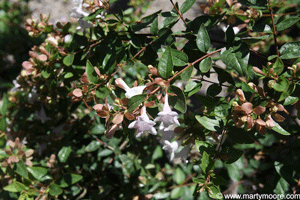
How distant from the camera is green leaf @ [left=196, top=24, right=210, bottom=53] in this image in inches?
35.3

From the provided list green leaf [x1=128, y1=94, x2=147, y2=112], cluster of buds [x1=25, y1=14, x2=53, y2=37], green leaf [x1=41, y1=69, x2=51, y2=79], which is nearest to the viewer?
→ green leaf [x1=128, y1=94, x2=147, y2=112]

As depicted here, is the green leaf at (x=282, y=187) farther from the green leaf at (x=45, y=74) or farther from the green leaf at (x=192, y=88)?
the green leaf at (x=45, y=74)

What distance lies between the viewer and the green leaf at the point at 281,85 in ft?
2.61

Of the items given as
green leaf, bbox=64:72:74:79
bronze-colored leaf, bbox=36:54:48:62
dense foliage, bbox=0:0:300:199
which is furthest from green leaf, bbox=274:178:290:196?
bronze-colored leaf, bbox=36:54:48:62

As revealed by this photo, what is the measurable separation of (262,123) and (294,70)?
0.82 ft

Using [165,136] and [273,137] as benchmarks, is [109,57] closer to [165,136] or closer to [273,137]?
[165,136]

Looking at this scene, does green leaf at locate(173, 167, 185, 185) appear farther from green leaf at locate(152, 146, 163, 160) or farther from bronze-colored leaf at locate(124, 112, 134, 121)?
bronze-colored leaf at locate(124, 112, 134, 121)

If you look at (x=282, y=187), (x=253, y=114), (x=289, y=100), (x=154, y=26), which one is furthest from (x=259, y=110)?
(x=282, y=187)

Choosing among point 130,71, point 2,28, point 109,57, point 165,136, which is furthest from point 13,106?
point 2,28

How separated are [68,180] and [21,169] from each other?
227mm

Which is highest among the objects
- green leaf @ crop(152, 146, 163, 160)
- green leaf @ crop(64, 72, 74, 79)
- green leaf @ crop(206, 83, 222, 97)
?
green leaf @ crop(64, 72, 74, 79)

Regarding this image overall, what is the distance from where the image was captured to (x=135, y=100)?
76cm

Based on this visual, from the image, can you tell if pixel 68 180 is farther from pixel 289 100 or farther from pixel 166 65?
pixel 289 100

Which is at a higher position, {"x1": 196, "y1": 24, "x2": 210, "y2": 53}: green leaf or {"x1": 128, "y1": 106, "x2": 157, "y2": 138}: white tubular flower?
{"x1": 196, "y1": 24, "x2": 210, "y2": 53}: green leaf
